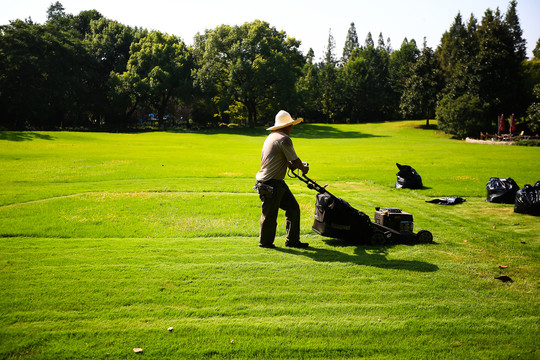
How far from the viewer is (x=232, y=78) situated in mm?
66562

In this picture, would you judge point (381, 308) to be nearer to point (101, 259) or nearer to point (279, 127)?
point (279, 127)

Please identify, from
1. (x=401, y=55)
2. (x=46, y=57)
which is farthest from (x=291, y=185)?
(x=401, y=55)

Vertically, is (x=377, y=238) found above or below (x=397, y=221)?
below

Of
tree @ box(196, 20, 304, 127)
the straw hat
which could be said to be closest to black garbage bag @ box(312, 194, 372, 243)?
the straw hat

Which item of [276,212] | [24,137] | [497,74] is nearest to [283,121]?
[276,212]

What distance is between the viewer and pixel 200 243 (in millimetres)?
7734

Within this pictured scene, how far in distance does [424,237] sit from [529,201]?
5.21m

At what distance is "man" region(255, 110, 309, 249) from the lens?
7043 mm

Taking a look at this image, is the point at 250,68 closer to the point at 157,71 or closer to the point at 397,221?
the point at 157,71

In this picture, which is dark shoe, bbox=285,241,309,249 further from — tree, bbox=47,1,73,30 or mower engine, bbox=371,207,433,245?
tree, bbox=47,1,73,30

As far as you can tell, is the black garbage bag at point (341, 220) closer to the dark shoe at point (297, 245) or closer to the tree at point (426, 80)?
the dark shoe at point (297, 245)

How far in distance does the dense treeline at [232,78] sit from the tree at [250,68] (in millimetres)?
185

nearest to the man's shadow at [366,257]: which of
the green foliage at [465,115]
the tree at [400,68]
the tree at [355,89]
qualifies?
the green foliage at [465,115]

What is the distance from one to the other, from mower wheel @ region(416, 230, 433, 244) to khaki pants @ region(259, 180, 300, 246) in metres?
2.56
